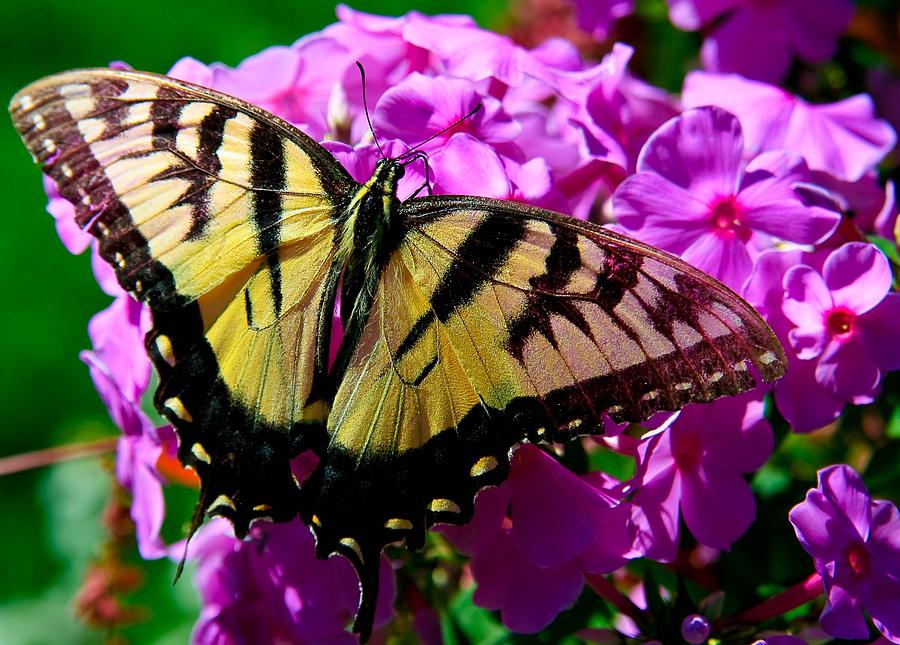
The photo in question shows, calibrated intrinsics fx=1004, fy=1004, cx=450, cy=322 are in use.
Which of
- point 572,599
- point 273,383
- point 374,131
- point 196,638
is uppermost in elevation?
point 374,131

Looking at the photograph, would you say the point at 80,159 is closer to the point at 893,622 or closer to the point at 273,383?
the point at 273,383

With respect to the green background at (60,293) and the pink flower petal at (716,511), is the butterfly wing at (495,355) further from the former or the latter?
the green background at (60,293)

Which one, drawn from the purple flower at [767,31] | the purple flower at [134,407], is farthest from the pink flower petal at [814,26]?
the purple flower at [134,407]

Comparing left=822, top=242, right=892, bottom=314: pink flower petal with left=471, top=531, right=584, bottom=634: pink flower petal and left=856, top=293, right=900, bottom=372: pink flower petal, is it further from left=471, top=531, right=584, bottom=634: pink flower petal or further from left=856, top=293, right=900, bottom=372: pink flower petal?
left=471, top=531, right=584, bottom=634: pink flower petal

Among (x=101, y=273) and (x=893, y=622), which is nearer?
(x=893, y=622)

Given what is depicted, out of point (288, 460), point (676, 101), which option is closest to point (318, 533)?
point (288, 460)

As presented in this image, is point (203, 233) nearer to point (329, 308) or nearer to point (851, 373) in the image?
point (329, 308)
